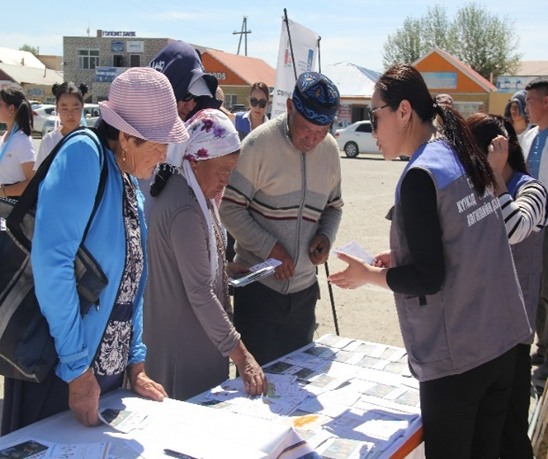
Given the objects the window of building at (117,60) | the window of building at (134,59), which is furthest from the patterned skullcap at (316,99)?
the window of building at (117,60)

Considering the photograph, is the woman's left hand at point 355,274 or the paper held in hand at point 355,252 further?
the paper held in hand at point 355,252

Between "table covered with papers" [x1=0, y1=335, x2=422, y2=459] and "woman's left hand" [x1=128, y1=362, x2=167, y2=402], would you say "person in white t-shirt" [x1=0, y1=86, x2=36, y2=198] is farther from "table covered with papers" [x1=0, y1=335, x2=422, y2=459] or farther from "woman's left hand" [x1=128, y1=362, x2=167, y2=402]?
"woman's left hand" [x1=128, y1=362, x2=167, y2=402]

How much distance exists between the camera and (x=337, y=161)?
3.17 meters

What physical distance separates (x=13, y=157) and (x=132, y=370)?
10.1 feet

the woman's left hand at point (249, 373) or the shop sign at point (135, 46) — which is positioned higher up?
the shop sign at point (135, 46)

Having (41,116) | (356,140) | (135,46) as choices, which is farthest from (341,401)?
(135,46)

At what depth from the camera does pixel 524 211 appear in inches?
106

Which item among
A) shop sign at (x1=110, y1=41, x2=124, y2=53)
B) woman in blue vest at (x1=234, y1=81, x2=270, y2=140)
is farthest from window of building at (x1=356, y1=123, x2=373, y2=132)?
shop sign at (x1=110, y1=41, x2=124, y2=53)

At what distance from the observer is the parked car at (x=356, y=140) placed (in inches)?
935

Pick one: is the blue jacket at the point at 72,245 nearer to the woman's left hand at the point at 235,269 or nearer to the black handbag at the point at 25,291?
the black handbag at the point at 25,291

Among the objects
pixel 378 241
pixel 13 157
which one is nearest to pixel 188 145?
pixel 13 157

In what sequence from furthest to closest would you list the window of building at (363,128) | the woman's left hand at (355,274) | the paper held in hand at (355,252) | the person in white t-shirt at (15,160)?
the window of building at (363,128) < the person in white t-shirt at (15,160) < the paper held in hand at (355,252) < the woman's left hand at (355,274)

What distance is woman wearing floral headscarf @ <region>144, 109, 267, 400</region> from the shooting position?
2248 mm

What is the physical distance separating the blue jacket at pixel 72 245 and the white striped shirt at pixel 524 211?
61.1 inches
